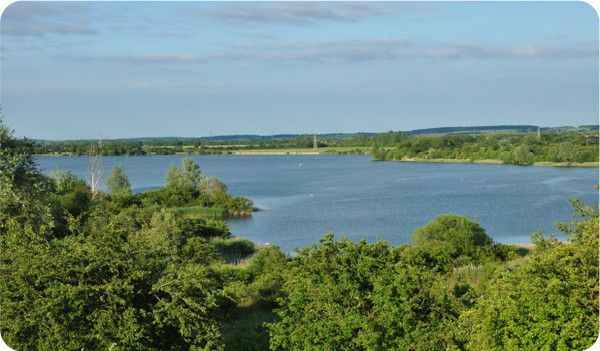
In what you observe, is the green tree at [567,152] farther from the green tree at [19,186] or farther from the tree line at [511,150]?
the green tree at [19,186]

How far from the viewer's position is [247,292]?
687 inches

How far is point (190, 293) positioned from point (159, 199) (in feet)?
132

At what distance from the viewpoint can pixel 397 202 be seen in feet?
178

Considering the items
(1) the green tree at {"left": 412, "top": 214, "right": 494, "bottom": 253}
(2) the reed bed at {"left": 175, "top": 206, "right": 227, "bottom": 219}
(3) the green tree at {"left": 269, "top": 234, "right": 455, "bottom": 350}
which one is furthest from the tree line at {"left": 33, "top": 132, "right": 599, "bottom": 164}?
(3) the green tree at {"left": 269, "top": 234, "right": 455, "bottom": 350}

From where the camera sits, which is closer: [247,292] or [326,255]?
[326,255]

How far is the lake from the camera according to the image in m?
39.6

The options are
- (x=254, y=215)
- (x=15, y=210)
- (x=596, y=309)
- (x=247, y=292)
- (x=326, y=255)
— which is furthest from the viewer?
(x=254, y=215)

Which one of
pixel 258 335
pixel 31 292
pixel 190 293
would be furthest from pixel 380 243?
pixel 31 292

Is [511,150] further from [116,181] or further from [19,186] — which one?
[19,186]

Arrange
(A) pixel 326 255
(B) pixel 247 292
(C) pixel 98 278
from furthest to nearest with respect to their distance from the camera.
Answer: (B) pixel 247 292, (A) pixel 326 255, (C) pixel 98 278

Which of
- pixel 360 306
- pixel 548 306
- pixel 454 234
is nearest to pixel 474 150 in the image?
pixel 454 234

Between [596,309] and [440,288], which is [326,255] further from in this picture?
[596,309]

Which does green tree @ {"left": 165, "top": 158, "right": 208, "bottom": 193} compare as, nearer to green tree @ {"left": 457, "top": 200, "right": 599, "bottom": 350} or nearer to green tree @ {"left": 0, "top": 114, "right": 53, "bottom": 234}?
green tree @ {"left": 0, "top": 114, "right": 53, "bottom": 234}

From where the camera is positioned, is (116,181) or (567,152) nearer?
(116,181)
